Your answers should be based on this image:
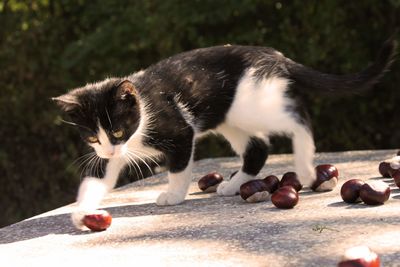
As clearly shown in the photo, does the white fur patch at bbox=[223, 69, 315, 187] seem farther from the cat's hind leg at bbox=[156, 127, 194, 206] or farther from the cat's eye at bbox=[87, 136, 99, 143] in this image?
the cat's eye at bbox=[87, 136, 99, 143]

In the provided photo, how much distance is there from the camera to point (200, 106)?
4.11 m

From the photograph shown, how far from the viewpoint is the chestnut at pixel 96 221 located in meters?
3.47

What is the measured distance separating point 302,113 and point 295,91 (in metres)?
0.17

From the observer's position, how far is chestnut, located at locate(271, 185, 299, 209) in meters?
3.59

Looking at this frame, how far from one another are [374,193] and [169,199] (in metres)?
1.19

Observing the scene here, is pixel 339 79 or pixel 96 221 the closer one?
pixel 96 221

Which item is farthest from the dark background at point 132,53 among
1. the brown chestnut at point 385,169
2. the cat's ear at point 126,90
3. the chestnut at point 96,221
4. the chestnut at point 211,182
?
the chestnut at point 96,221

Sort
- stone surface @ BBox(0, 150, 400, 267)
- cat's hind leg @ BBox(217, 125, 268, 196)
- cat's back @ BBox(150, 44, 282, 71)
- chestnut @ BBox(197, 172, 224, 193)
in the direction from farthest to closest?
chestnut @ BBox(197, 172, 224, 193), cat's hind leg @ BBox(217, 125, 268, 196), cat's back @ BBox(150, 44, 282, 71), stone surface @ BBox(0, 150, 400, 267)

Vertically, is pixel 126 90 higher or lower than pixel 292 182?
higher

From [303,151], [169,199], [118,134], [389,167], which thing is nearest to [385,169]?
[389,167]

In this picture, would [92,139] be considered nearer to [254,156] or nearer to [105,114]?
[105,114]

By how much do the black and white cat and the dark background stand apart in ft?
7.35

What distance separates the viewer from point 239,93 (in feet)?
13.3

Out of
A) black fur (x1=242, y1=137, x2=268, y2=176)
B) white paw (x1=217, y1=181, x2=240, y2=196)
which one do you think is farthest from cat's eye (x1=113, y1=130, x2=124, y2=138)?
black fur (x1=242, y1=137, x2=268, y2=176)
